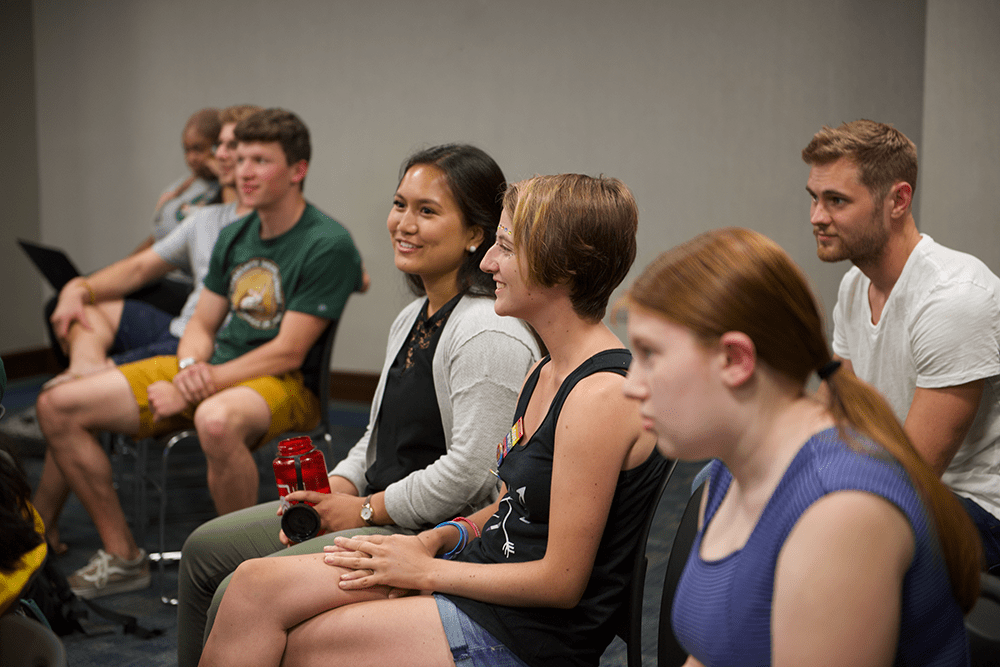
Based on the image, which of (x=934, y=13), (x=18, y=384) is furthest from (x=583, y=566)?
(x=18, y=384)

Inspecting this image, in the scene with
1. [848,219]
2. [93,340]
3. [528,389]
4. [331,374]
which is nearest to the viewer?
[528,389]

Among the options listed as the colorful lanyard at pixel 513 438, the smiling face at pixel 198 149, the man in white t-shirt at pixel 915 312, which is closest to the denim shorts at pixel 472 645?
the colorful lanyard at pixel 513 438

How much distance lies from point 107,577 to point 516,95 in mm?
3142

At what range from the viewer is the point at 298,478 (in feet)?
5.90

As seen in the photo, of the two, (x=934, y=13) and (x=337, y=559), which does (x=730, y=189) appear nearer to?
(x=934, y=13)

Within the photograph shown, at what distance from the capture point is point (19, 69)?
584cm

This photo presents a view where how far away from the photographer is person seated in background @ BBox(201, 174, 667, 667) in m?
1.31

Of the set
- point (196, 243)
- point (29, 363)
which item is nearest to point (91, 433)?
point (196, 243)

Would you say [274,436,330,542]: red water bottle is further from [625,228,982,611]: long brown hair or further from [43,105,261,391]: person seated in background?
[43,105,261,391]: person seated in background

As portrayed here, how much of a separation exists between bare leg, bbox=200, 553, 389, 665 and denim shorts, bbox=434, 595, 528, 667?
16 cm

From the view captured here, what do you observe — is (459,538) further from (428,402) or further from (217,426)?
(217,426)

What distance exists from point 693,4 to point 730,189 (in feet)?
2.99

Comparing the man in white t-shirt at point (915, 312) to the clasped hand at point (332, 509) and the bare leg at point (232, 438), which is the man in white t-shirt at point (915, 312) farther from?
the bare leg at point (232, 438)

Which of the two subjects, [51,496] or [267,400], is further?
[51,496]
